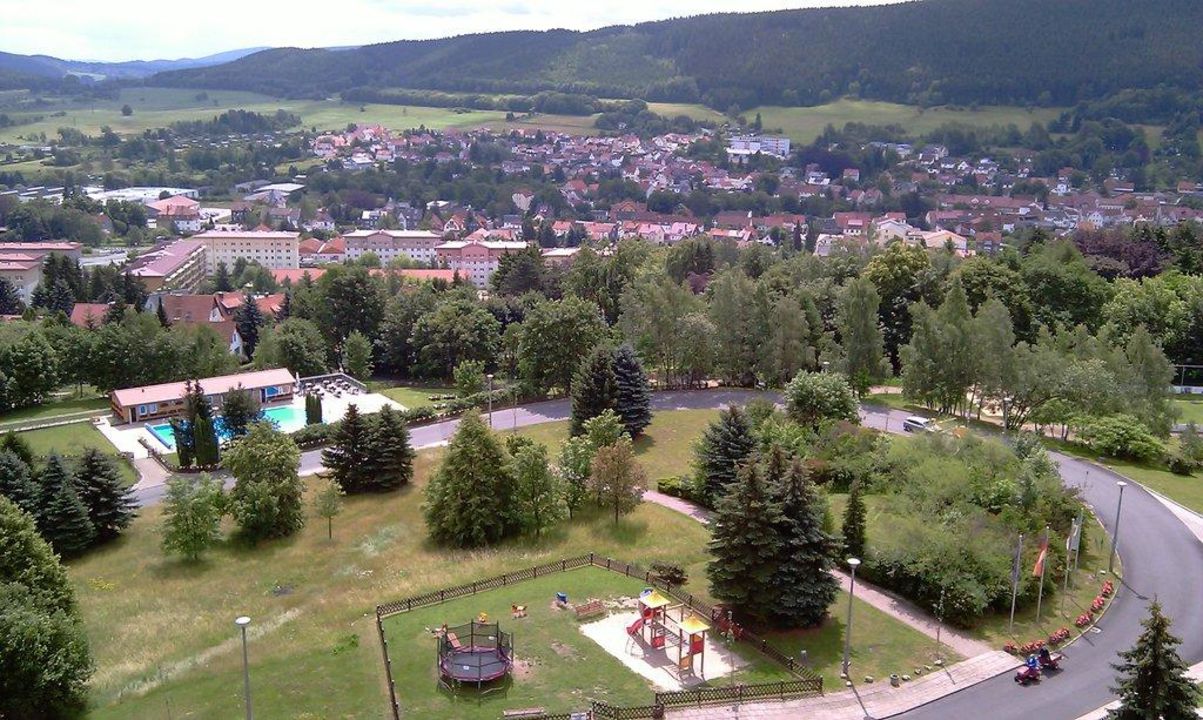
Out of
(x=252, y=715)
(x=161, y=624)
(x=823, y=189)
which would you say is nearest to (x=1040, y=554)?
(x=252, y=715)

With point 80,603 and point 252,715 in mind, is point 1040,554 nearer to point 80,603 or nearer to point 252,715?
point 252,715

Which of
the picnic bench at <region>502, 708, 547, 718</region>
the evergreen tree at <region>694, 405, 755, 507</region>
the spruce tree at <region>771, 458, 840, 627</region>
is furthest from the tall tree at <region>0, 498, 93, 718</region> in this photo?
the evergreen tree at <region>694, 405, 755, 507</region>

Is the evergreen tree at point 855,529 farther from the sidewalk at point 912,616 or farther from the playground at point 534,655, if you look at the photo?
the playground at point 534,655

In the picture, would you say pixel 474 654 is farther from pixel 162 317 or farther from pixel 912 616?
pixel 162 317

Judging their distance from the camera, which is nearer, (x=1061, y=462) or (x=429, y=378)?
(x=1061, y=462)

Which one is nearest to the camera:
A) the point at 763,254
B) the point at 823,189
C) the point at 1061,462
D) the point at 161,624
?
the point at 161,624

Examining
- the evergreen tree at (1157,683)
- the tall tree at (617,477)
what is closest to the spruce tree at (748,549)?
the tall tree at (617,477)
